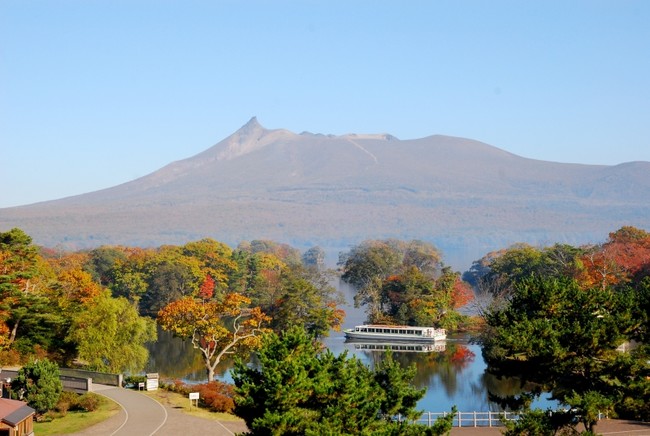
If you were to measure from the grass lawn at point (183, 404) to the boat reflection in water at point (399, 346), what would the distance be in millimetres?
38664

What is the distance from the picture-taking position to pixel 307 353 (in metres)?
38.1

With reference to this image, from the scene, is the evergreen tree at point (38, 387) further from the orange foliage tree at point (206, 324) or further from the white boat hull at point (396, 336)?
the white boat hull at point (396, 336)

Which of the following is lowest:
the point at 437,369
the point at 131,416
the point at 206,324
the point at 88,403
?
the point at 437,369

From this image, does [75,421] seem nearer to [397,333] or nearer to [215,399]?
[215,399]

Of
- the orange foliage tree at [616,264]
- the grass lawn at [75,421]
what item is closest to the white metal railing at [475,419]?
the grass lawn at [75,421]

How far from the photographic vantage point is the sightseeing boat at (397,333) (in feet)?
323

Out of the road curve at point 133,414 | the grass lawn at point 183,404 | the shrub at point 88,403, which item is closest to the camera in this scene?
the road curve at point 133,414

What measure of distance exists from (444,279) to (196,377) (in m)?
39.4

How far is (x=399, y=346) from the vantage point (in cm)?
9719

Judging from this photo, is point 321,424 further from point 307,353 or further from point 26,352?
point 26,352

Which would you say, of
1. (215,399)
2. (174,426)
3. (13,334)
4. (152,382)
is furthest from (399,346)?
(174,426)

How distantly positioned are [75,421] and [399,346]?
171 feet

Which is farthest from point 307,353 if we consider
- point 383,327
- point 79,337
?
point 383,327

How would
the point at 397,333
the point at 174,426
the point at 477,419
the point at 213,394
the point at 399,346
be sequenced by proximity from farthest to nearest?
the point at 397,333, the point at 399,346, the point at 213,394, the point at 477,419, the point at 174,426
